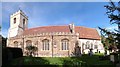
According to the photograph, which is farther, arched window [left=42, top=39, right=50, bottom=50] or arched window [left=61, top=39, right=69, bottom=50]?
arched window [left=42, top=39, right=50, bottom=50]

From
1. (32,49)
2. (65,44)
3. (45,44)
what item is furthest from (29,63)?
(45,44)

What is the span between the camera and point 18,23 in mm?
56781

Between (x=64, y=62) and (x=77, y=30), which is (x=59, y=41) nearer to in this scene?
(x=77, y=30)

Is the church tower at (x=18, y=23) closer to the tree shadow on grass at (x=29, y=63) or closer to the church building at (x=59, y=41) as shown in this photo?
the church building at (x=59, y=41)

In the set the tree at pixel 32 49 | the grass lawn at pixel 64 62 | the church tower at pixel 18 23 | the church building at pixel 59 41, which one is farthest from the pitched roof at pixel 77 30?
the grass lawn at pixel 64 62

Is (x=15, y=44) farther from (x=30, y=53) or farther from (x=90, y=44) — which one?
(x=90, y=44)

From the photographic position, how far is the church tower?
184 ft

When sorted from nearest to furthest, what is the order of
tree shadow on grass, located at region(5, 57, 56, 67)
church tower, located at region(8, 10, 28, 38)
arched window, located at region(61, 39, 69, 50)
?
tree shadow on grass, located at region(5, 57, 56, 67), arched window, located at region(61, 39, 69, 50), church tower, located at region(8, 10, 28, 38)

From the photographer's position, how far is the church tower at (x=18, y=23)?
5619 centimetres

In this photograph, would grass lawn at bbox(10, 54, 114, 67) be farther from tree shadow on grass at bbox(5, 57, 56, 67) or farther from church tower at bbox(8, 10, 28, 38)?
church tower at bbox(8, 10, 28, 38)

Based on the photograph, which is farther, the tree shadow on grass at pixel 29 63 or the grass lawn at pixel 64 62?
the grass lawn at pixel 64 62

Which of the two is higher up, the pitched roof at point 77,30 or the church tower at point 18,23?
the church tower at point 18,23

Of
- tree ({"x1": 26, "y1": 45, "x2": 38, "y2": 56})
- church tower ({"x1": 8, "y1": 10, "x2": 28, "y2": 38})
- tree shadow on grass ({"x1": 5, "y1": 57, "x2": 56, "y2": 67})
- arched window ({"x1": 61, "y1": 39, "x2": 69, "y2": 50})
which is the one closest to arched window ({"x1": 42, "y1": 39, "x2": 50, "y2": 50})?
tree ({"x1": 26, "y1": 45, "x2": 38, "y2": 56})

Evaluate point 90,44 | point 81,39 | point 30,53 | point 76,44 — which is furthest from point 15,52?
point 90,44
